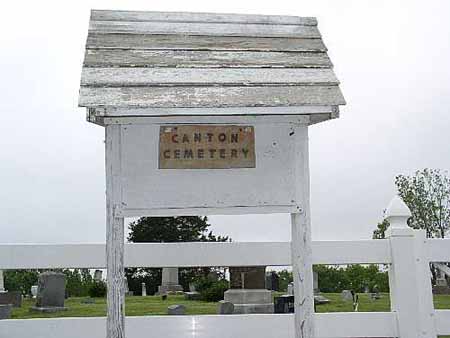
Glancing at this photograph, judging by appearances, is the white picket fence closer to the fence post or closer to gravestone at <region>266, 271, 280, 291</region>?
the fence post

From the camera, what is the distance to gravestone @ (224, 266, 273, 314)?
10867 millimetres

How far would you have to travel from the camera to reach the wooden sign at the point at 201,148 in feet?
10.7

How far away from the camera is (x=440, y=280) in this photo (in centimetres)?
2239

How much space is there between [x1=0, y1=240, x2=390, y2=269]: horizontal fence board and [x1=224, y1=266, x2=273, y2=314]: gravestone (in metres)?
6.30

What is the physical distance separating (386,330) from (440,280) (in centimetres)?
1943

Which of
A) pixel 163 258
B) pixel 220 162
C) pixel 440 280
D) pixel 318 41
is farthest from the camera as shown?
pixel 440 280

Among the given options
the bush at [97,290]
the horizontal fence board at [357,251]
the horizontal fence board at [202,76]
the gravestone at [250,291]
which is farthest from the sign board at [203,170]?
the bush at [97,290]

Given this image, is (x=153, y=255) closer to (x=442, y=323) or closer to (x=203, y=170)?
(x=203, y=170)

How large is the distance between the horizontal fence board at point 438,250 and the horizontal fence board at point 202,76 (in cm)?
204

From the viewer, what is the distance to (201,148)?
3.29 meters

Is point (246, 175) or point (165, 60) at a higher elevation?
point (165, 60)

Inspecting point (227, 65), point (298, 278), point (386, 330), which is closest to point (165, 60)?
point (227, 65)

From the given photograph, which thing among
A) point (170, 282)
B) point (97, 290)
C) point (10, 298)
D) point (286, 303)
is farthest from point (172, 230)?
point (286, 303)

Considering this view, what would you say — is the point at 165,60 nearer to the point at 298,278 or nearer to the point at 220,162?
the point at 220,162
